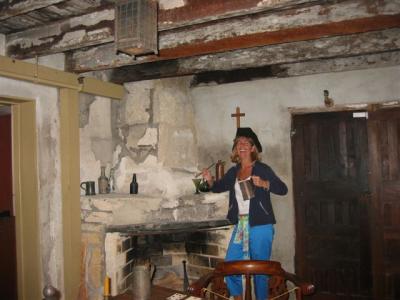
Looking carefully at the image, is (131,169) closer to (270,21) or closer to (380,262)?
(270,21)

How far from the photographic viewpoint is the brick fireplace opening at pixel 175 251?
3.58 m

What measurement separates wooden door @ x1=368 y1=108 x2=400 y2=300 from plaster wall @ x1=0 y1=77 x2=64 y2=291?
10.6 ft

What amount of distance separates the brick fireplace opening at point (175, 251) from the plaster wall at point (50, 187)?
604mm

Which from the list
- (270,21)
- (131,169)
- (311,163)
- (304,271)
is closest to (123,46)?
(270,21)

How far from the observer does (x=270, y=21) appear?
2314 millimetres

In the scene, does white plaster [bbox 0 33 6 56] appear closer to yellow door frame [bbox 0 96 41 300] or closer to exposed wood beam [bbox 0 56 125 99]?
exposed wood beam [bbox 0 56 125 99]

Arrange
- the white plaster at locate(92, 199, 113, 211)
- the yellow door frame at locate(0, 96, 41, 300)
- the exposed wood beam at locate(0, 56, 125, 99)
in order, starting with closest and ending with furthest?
1. the exposed wood beam at locate(0, 56, 125, 99)
2. the yellow door frame at locate(0, 96, 41, 300)
3. the white plaster at locate(92, 199, 113, 211)

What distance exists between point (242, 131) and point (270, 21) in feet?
5.81

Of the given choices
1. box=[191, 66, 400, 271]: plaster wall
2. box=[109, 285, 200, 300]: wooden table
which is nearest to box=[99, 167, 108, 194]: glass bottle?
box=[191, 66, 400, 271]: plaster wall

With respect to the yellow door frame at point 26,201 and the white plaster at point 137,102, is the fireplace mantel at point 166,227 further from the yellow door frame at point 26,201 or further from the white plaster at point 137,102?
the white plaster at point 137,102

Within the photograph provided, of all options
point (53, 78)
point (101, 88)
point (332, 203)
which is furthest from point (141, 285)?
point (332, 203)

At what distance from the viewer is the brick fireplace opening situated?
3.58 metres

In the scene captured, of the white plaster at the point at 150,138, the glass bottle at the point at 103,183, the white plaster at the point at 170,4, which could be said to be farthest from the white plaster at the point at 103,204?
the white plaster at the point at 170,4

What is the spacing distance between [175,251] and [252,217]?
109cm
